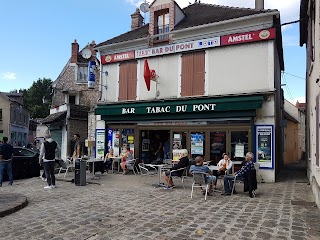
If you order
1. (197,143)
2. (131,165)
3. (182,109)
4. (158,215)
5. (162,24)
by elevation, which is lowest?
(158,215)

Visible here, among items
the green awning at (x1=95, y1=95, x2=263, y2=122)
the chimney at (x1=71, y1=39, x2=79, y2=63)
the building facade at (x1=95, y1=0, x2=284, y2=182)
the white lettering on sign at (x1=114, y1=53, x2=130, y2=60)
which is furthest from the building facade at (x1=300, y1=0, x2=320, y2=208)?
the chimney at (x1=71, y1=39, x2=79, y2=63)

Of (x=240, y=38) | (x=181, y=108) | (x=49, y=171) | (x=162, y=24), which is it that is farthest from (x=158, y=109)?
(x=49, y=171)

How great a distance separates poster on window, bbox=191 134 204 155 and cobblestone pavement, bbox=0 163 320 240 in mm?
3495

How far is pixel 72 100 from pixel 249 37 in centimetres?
2119

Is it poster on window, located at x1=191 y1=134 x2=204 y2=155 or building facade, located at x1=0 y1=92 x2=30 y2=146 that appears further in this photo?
building facade, located at x1=0 y1=92 x2=30 y2=146

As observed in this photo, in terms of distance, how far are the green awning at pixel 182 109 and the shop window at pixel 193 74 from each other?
0.47 metres

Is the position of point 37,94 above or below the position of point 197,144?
above

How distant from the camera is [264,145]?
11.2 m

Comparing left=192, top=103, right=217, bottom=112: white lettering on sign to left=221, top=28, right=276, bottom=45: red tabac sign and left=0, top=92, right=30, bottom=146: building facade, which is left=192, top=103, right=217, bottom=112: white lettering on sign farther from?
left=0, top=92, right=30, bottom=146: building facade

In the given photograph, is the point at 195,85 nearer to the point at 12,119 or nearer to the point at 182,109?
the point at 182,109

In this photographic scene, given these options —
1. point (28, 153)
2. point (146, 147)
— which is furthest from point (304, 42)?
point (28, 153)

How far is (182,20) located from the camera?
47.0 feet

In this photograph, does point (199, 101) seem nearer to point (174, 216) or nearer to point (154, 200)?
point (154, 200)

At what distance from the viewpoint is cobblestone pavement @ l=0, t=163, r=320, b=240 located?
195 inches
